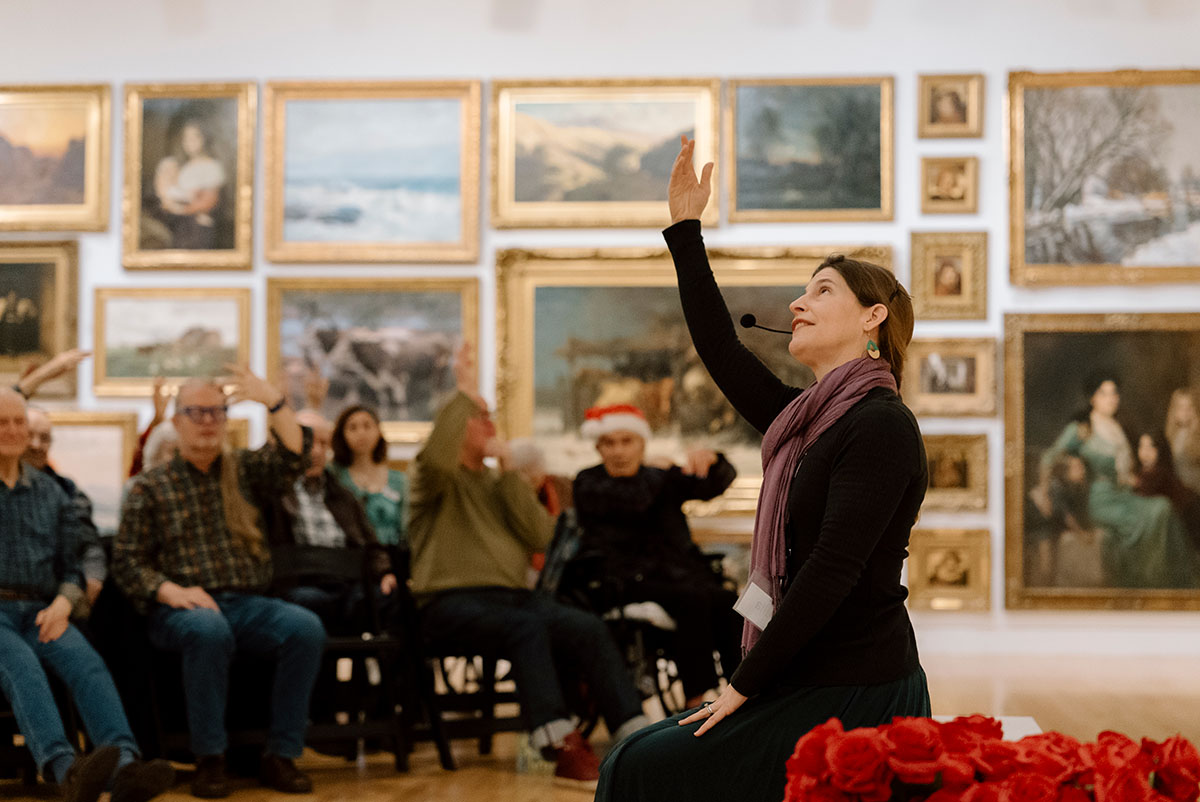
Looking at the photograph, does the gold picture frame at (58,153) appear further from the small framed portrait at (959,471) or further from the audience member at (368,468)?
the small framed portrait at (959,471)

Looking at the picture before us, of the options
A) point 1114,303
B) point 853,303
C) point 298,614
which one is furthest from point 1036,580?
point 853,303

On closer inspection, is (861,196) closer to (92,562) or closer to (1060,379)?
(1060,379)

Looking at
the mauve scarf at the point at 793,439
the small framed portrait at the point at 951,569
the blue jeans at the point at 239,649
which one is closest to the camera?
the mauve scarf at the point at 793,439

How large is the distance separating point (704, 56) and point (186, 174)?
3692mm

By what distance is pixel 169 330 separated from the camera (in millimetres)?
9188

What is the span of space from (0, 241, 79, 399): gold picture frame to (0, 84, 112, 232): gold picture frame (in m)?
0.20

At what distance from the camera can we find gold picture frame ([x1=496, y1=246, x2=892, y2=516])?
9.01 m

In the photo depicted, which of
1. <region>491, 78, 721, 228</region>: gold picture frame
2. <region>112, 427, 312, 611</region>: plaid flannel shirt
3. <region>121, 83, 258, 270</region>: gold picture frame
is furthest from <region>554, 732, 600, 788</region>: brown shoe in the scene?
<region>121, 83, 258, 270</region>: gold picture frame

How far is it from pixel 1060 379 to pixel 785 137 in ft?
8.19

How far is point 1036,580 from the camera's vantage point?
29.1ft

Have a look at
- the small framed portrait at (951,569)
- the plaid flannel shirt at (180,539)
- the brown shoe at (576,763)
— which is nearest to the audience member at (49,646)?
the plaid flannel shirt at (180,539)

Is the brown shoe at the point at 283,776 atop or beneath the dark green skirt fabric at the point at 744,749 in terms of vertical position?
beneath

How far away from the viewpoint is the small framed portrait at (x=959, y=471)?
29.2 ft

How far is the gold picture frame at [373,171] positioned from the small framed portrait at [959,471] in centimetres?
346
